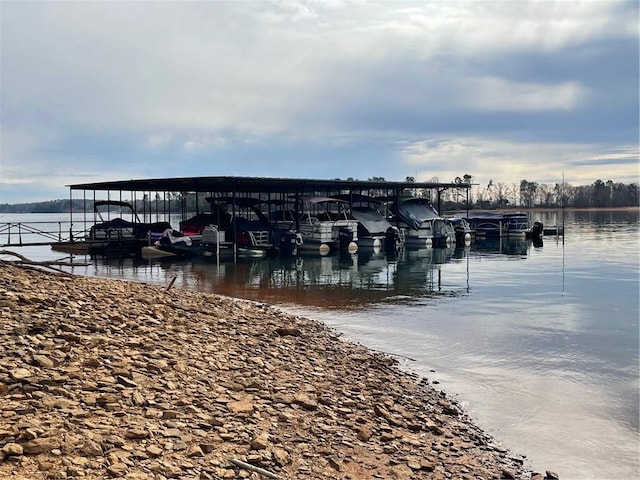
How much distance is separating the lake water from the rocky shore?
97cm

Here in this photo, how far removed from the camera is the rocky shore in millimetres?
4590

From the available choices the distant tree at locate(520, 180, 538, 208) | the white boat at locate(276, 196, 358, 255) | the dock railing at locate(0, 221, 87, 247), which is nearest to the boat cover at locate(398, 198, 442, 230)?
the white boat at locate(276, 196, 358, 255)

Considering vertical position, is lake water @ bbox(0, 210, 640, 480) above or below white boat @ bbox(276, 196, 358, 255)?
below

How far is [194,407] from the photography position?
18.9 feet

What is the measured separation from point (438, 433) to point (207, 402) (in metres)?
2.79

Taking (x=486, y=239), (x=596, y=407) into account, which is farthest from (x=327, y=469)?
(x=486, y=239)

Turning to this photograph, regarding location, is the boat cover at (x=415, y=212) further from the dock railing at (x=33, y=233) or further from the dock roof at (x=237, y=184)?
the dock railing at (x=33, y=233)

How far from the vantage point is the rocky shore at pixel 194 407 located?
4590mm

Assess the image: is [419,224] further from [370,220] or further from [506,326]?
[506,326]

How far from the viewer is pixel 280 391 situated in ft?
22.8

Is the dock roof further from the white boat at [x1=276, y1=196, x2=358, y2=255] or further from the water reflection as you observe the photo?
the water reflection

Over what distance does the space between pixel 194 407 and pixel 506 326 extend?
10.1 metres

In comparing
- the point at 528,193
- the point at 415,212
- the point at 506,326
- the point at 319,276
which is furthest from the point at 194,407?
the point at 528,193

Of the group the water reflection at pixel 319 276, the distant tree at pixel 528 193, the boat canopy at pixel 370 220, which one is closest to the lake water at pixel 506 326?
the water reflection at pixel 319 276
